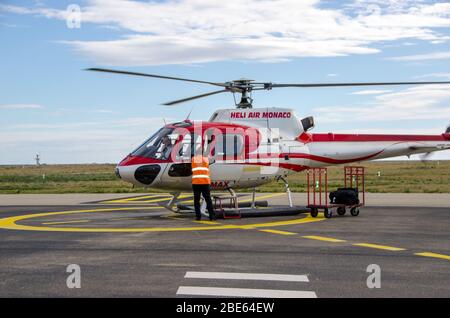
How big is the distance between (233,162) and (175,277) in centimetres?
943

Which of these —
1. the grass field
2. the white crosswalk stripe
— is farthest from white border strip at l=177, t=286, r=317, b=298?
the grass field

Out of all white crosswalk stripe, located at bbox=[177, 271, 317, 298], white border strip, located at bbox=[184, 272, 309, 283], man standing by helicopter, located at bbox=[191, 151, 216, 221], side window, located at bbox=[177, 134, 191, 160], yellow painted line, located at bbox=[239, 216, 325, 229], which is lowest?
yellow painted line, located at bbox=[239, 216, 325, 229]

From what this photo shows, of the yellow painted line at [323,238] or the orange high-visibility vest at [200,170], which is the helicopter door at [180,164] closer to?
the orange high-visibility vest at [200,170]

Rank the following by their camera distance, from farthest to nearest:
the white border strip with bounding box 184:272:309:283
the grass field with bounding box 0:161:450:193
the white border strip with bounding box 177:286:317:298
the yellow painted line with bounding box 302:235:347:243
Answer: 1. the grass field with bounding box 0:161:450:193
2. the yellow painted line with bounding box 302:235:347:243
3. the white border strip with bounding box 184:272:309:283
4. the white border strip with bounding box 177:286:317:298

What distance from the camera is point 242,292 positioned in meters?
7.75

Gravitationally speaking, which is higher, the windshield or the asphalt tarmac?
the windshield

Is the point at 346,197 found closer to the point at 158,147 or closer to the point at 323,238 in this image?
the point at 323,238

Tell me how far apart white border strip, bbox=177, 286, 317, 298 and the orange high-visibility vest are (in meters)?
8.95

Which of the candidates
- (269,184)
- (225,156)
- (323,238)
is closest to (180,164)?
→ (225,156)

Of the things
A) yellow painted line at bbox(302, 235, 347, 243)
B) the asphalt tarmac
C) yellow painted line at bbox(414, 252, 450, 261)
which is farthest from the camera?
yellow painted line at bbox(302, 235, 347, 243)

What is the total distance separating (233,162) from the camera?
17953 mm

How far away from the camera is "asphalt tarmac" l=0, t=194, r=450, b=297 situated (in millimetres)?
7992

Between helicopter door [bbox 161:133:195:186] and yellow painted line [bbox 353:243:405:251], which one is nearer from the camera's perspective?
yellow painted line [bbox 353:243:405:251]

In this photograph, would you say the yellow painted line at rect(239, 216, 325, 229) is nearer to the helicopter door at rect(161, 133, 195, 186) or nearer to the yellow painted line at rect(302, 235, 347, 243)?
the yellow painted line at rect(302, 235, 347, 243)
